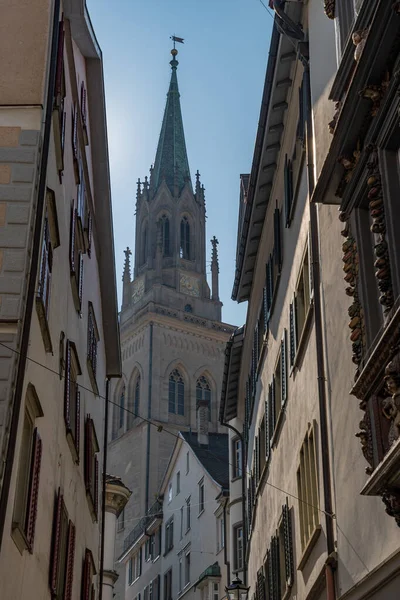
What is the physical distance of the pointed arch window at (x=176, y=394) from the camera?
88812 mm

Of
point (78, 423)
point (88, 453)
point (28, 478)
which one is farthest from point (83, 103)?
point (28, 478)

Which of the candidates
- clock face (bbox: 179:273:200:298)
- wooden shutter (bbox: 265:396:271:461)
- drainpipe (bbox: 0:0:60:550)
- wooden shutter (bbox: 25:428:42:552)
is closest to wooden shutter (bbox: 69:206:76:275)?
drainpipe (bbox: 0:0:60:550)

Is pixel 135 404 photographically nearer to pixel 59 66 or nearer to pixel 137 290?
pixel 137 290

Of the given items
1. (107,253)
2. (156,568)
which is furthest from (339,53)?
(156,568)

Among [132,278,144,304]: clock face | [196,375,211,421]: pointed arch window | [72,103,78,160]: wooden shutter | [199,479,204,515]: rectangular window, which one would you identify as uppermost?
[132,278,144,304]: clock face

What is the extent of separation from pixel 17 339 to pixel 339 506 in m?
4.32

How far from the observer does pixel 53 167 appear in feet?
50.2

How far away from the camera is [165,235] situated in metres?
100

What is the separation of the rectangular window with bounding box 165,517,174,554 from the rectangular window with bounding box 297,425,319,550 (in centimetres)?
3499

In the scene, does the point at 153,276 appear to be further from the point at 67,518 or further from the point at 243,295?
the point at 67,518

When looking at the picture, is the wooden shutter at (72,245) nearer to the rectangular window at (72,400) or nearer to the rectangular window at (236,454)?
the rectangular window at (72,400)

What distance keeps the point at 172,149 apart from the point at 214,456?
63.7 metres

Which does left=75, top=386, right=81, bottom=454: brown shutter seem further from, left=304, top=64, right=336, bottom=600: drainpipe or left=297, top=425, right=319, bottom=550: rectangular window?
left=304, top=64, right=336, bottom=600: drainpipe

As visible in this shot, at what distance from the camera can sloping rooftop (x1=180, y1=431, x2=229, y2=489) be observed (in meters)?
44.6
